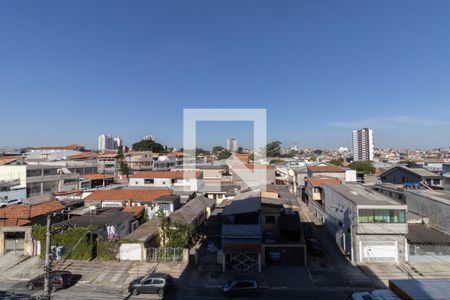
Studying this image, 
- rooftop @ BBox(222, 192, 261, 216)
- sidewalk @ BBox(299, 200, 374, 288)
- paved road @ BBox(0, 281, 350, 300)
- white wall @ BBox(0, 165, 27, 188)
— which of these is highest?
white wall @ BBox(0, 165, 27, 188)

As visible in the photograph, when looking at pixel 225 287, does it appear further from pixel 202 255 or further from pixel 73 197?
pixel 73 197

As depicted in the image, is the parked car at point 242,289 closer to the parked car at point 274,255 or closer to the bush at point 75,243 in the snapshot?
the parked car at point 274,255

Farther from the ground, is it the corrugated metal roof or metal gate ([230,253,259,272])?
the corrugated metal roof

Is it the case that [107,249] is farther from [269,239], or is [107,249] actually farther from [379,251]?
[379,251]

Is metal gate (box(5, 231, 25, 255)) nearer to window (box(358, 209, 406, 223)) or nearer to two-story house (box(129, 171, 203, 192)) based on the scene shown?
two-story house (box(129, 171, 203, 192))

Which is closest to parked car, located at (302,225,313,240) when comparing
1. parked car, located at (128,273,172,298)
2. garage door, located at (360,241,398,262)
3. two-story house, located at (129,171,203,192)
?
garage door, located at (360,241,398,262)

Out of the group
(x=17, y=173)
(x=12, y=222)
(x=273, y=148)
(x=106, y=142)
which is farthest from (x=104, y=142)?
(x=12, y=222)

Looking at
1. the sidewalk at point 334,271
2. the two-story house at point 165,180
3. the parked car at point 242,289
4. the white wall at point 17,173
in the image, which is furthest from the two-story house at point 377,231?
the white wall at point 17,173
